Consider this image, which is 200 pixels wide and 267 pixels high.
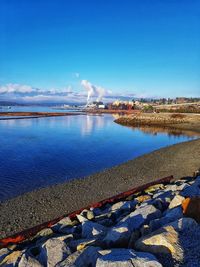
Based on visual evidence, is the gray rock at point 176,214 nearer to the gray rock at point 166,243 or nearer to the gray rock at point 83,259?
the gray rock at point 166,243

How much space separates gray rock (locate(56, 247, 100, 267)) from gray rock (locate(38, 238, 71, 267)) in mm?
388

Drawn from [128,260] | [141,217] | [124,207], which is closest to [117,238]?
[128,260]

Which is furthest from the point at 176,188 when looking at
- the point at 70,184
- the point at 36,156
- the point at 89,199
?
the point at 36,156

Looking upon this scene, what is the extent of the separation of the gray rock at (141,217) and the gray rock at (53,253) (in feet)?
5.79

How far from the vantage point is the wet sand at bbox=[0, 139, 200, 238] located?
436 inches

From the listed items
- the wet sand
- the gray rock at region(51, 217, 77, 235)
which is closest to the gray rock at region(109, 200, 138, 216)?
the gray rock at region(51, 217, 77, 235)

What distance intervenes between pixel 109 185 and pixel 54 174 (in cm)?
438

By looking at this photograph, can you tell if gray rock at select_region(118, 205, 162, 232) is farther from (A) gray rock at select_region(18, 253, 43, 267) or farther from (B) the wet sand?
(B) the wet sand

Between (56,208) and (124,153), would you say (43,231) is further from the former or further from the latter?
(124,153)

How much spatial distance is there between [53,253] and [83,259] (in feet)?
2.71

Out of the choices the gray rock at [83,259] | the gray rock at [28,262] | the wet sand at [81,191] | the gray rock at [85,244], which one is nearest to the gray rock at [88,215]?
the wet sand at [81,191]

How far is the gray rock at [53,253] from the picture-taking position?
5390mm

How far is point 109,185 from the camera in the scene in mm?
15461

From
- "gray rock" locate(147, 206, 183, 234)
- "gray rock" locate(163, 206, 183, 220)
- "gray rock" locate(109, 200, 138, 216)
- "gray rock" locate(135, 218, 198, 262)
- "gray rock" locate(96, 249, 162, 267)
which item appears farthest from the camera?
"gray rock" locate(109, 200, 138, 216)
